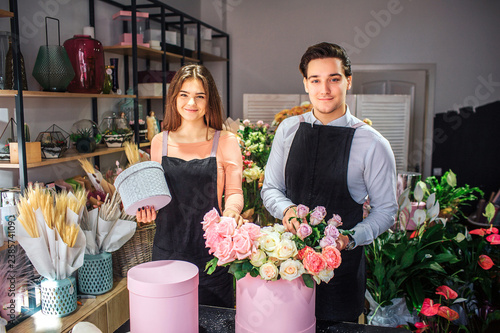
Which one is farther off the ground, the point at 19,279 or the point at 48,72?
the point at 48,72

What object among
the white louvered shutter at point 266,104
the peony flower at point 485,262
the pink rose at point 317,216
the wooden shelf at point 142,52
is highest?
the wooden shelf at point 142,52

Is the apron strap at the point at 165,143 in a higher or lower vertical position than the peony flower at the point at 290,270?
higher

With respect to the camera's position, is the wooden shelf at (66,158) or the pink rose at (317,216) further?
the wooden shelf at (66,158)

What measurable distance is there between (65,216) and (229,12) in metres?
4.38

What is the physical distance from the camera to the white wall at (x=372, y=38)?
511 centimetres

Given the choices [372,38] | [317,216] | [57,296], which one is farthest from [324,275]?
[372,38]

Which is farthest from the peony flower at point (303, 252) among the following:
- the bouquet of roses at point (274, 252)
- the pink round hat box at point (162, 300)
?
the pink round hat box at point (162, 300)

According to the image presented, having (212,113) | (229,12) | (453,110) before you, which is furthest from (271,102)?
(212,113)

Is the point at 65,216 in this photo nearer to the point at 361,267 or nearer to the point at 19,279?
the point at 19,279

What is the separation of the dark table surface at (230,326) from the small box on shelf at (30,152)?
1490mm

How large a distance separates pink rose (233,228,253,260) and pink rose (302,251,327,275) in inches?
5.1

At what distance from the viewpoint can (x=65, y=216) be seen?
1.89 metres

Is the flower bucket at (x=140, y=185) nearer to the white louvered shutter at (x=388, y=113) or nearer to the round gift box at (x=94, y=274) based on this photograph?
the round gift box at (x=94, y=274)

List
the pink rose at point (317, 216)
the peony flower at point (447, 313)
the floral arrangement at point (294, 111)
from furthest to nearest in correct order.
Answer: the floral arrangement at point (294, 111), the peony flower at point (447, 313), the pink rose at point (317, 216)
